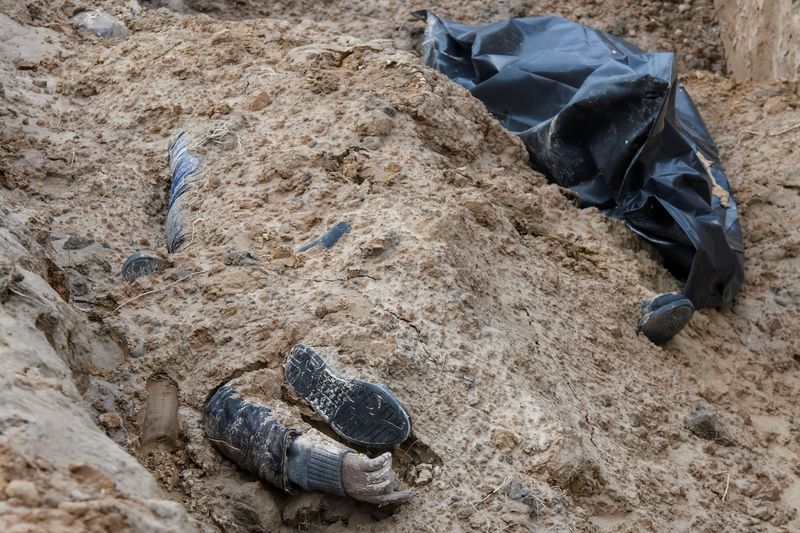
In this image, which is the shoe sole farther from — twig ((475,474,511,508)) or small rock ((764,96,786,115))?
small rock ((764,96,786,115))

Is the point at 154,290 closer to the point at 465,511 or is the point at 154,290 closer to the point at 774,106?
the point at 465,511

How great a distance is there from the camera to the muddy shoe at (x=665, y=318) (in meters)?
3.38

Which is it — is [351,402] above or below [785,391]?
above

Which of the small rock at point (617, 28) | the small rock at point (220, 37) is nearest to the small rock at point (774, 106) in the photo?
the small rock at point (617, 28)

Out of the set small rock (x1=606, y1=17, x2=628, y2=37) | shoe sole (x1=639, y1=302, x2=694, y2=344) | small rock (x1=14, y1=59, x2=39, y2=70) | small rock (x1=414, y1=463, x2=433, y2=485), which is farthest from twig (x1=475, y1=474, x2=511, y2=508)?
small rock (x1=606, y1=17, x2=628, y2=37)

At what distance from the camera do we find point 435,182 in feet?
11.3

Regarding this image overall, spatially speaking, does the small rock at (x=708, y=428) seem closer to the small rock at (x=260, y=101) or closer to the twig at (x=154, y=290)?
the twig at (x=154, y=290)

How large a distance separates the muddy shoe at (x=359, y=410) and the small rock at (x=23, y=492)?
3.30 ft

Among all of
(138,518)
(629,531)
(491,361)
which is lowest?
(629,531)

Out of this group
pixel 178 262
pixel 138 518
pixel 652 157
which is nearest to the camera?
pixel 138 518

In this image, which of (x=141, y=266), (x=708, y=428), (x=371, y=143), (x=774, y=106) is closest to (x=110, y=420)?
(x=141, y=266)

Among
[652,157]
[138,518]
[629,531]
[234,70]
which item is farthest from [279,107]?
[138,518]

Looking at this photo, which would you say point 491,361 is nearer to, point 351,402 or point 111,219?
point 351,402

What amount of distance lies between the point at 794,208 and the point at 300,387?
268 cm
